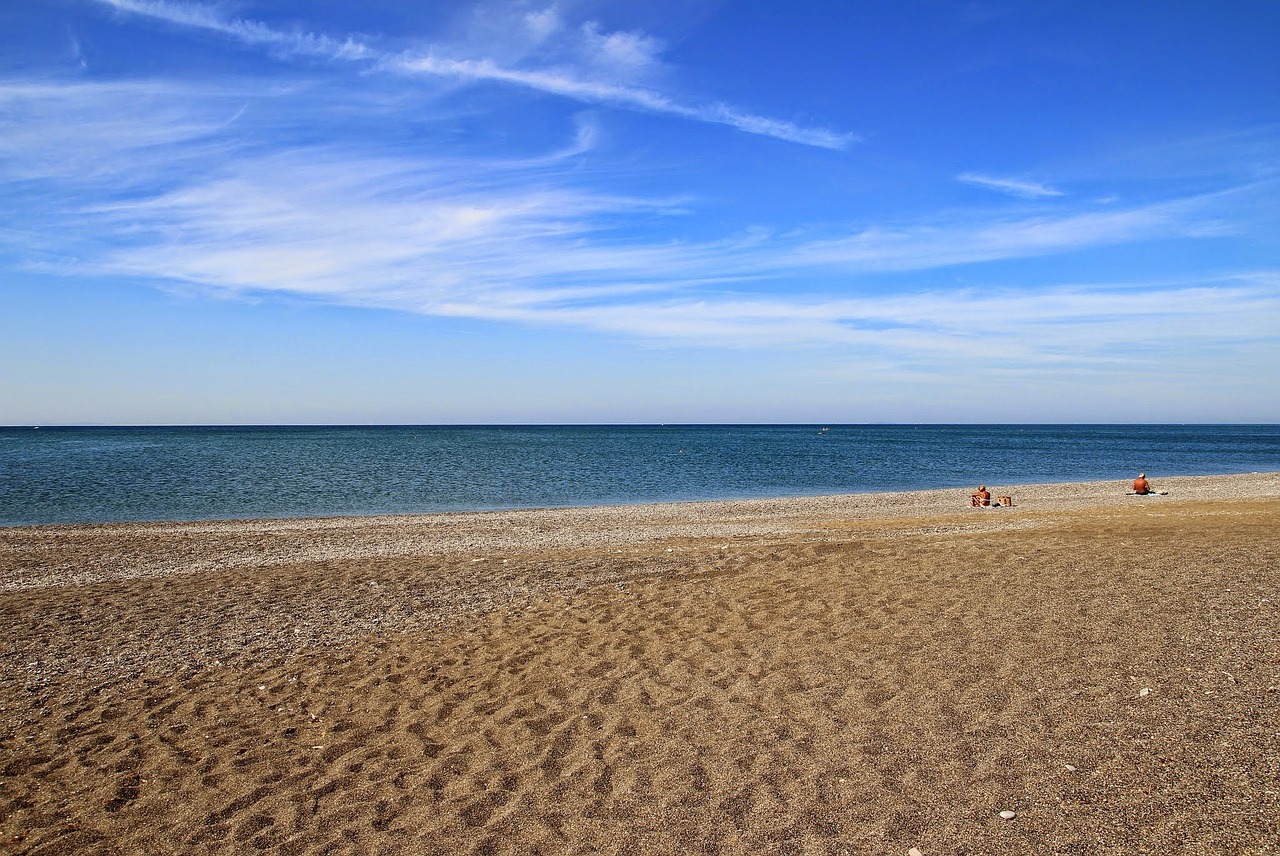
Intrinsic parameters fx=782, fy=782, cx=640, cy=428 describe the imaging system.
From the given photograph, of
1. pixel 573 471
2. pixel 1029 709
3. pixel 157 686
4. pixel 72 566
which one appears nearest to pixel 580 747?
pixel 1029 709

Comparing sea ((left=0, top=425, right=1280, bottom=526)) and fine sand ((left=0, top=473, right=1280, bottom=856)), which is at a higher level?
fine sand ((left=0, top=473, right=1280, bottom=856))

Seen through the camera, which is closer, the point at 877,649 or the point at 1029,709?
the point at 1029,709

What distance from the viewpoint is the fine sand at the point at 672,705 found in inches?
206

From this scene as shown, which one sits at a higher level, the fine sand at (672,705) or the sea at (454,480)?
the fine sand at (672,705)

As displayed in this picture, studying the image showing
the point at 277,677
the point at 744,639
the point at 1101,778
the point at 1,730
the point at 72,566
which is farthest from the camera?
the point at 72,566

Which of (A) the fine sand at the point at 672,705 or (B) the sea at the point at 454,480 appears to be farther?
(B) the sea at the point at 454,480

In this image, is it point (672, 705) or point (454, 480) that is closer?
point (672, 705)

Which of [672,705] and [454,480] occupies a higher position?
[672,705]

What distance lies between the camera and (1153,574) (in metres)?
11.0

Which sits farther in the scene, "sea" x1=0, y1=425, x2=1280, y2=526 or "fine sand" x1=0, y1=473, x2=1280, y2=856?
"sea" x1=0, y1=425, x2=1280, y2=526

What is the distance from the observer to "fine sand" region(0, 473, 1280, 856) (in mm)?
5227

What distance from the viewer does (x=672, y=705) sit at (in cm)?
725

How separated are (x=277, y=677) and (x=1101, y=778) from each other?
7.67 meters

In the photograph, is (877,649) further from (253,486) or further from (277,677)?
(253,486)
